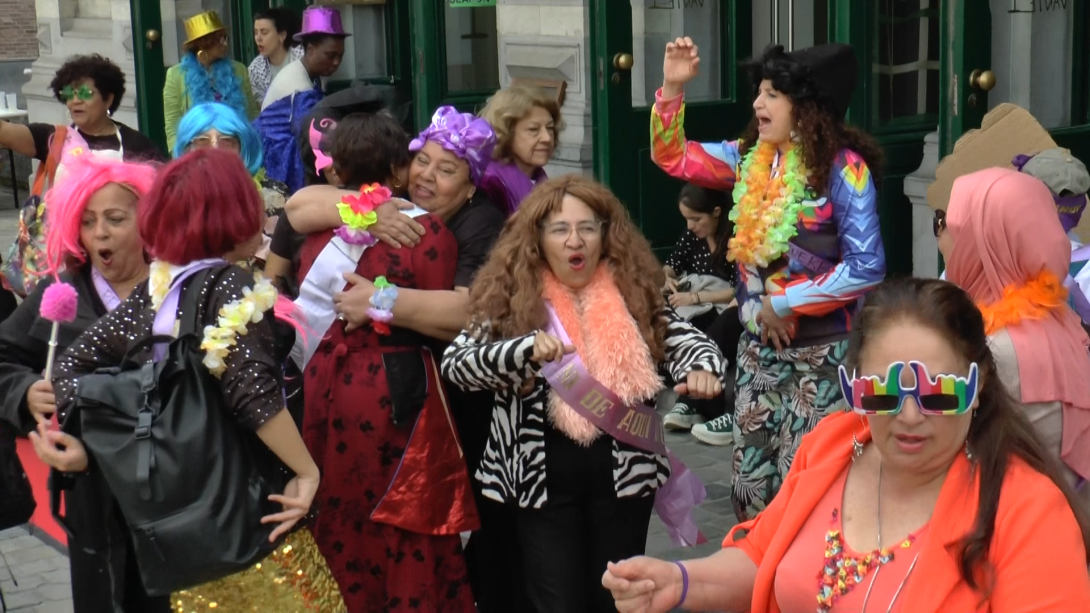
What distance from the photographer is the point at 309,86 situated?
8367 millimetres

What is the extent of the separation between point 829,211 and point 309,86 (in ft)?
14.6

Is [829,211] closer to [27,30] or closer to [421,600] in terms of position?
[421,600]

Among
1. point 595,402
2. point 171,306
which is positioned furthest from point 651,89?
point 171,306

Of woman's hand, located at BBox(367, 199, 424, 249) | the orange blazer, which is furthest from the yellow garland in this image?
the orange blazer

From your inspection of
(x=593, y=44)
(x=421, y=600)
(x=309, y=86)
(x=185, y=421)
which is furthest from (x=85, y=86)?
(x=185, y=421)

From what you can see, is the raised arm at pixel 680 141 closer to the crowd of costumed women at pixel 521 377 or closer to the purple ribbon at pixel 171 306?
the crowd of costumed women at pixel 521 377

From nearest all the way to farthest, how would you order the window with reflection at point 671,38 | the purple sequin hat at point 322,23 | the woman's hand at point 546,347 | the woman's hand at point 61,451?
the woman's hand at point 61,451
the woman's hand at point 546,347
the window with reflection at point 671,38
the purple sequin hat at point 322,23

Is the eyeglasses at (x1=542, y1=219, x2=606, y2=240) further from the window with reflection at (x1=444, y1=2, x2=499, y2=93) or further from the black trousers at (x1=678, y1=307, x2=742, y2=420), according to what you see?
the window with reflection at (x1=444, y1=2, x2=499, y2=93)

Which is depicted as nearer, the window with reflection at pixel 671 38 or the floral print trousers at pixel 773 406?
the floral print trousers at pixel 773 406

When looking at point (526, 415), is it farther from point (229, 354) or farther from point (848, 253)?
point (848, 253)

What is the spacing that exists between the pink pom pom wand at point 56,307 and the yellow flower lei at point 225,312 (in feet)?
0.67

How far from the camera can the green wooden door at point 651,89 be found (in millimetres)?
7379

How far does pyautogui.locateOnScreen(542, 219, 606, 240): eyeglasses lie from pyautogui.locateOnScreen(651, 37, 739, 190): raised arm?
115 centimetres

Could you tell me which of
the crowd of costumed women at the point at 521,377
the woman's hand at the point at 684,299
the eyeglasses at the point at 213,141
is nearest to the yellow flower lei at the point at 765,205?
the crowd of costumed women at the point at 521,377
